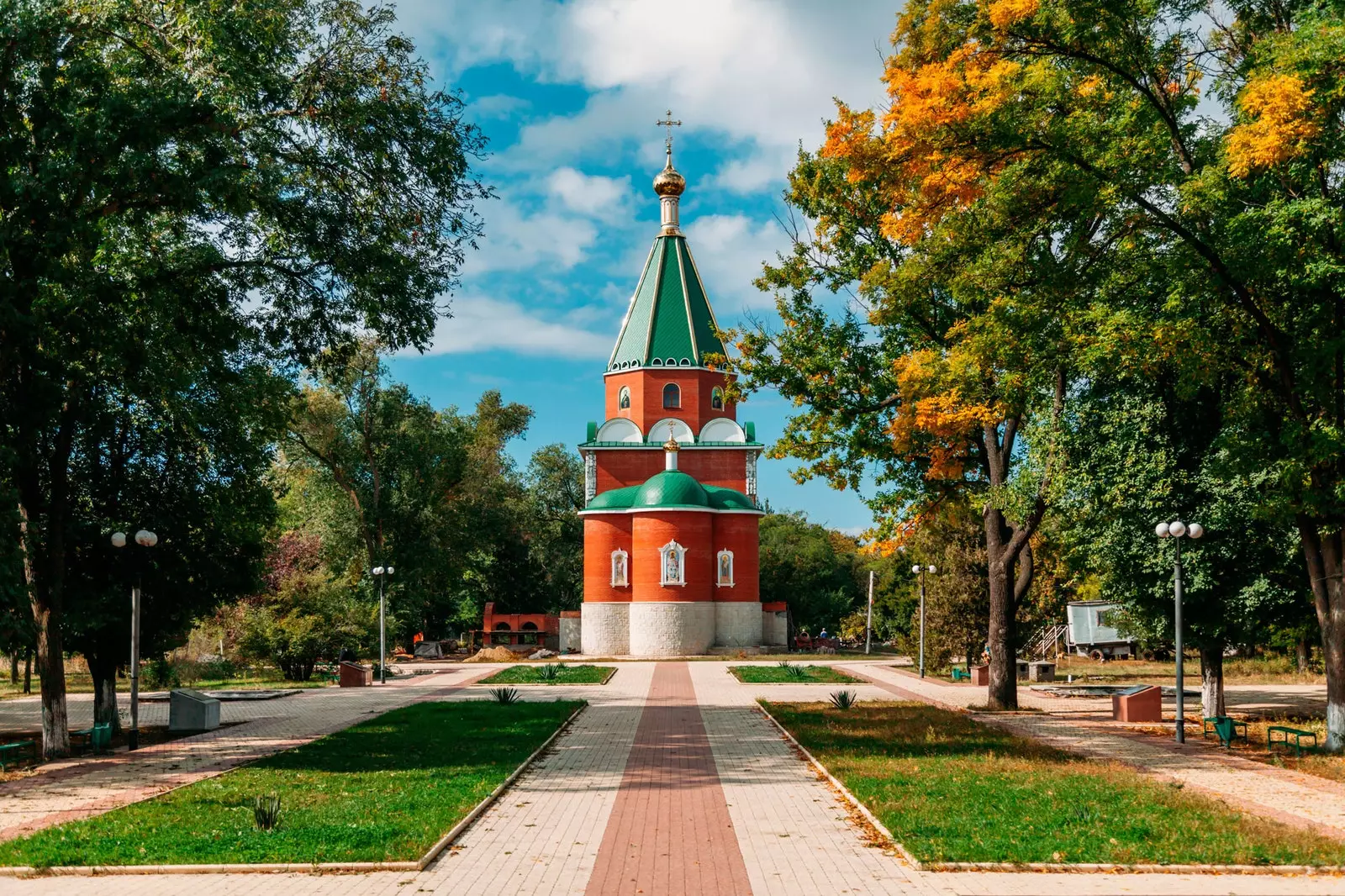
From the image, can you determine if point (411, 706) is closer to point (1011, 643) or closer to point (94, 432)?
point (94, 432)

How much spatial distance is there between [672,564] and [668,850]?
3584cm

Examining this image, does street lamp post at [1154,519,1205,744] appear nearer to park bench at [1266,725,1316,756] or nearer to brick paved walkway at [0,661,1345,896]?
park bench at [1266,725,1316,756]

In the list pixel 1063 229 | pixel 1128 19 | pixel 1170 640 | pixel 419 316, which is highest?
pixel 1128 19

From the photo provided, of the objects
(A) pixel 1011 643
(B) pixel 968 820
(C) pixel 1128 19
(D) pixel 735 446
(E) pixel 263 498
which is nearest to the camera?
(B) pixel 968 820

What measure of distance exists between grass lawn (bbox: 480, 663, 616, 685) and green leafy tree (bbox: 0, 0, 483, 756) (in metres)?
14.7

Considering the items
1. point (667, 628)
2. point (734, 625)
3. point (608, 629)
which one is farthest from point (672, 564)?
point (608, 629)

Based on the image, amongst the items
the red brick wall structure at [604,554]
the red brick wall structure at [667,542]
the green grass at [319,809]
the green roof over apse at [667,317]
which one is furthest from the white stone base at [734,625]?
the green grass at [319,809]

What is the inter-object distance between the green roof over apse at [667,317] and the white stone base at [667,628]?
11.2m

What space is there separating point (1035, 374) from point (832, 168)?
6.24 meters

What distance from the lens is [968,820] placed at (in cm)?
994

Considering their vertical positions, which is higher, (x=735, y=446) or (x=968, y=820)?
(x=735, y=446)

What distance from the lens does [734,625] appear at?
153ft

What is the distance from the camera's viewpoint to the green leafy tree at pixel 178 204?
1384cm

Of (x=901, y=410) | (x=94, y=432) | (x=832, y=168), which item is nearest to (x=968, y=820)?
(x=901, y=410)
